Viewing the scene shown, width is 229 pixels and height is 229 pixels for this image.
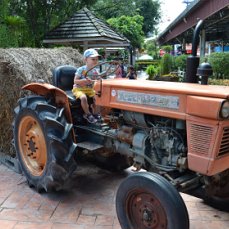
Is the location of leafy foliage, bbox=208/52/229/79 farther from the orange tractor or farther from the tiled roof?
the orange tractor

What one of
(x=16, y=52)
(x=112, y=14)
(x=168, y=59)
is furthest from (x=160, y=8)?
(x=16, y=52)

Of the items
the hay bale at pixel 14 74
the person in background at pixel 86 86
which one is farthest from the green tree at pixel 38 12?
the person in background at pixel 86 86

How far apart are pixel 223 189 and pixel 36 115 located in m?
2.09

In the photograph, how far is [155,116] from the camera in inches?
127

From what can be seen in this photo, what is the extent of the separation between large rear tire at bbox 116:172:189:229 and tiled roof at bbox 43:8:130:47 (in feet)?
26.3

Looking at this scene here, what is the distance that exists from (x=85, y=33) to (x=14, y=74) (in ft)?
21.1

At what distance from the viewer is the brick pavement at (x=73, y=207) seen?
135 inches

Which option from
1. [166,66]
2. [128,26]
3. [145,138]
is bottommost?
[166,66]

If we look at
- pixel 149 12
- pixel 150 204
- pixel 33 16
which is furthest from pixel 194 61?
pixel 149 12

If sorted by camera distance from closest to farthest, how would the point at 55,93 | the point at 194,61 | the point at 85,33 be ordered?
1. the point at 194,61
2. the point at 55,93
3. the point at 85,33

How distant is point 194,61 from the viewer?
126 inches

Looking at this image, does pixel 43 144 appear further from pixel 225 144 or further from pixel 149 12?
pixel 149 12

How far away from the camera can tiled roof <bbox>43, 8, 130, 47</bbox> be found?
10.8m

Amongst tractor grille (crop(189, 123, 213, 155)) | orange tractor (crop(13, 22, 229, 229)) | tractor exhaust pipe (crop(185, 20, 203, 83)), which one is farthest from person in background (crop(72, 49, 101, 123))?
tractor grille (crop(189, 123, 213, 155))
